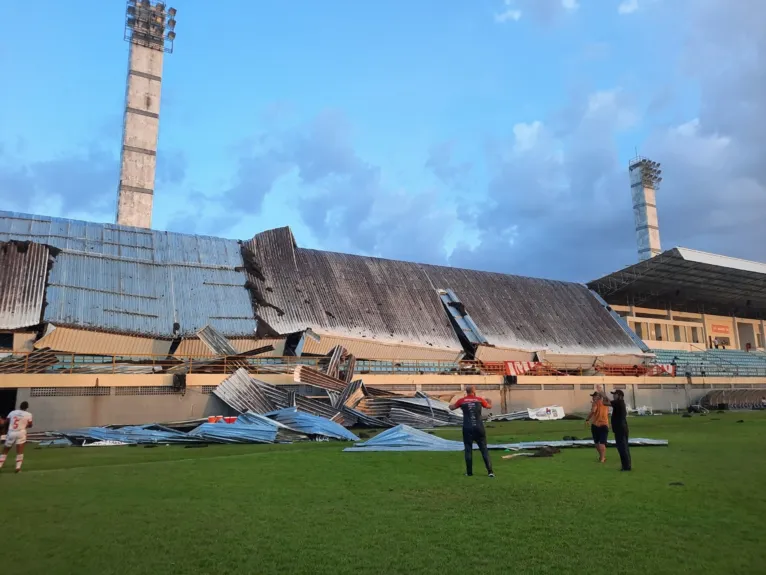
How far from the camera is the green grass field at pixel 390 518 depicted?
176 inches

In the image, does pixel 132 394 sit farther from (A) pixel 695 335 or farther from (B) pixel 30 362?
(A) pixel 695 335

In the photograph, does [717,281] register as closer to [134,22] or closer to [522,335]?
[522,335]

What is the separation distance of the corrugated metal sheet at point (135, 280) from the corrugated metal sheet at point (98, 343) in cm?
34

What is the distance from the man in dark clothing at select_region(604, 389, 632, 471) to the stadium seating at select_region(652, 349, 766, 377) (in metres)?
32.8

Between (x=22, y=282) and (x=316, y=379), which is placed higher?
(x=22, y=282)

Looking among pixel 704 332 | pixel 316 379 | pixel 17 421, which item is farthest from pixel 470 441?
pixel 704 332

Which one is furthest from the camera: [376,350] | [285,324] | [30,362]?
[376,350]

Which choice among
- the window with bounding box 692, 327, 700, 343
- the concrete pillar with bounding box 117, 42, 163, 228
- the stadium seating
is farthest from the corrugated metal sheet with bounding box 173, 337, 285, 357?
the window with bounding box 692, 327, 700, 343

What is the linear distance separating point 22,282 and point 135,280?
4825mm

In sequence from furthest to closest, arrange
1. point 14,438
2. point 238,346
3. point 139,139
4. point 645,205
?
point 645,205 → point 139,139 → point 238,346 → point 14,438

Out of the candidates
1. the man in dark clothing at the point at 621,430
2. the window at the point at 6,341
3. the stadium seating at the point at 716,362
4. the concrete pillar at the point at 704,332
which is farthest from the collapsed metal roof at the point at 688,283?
the window at the point at 6,341

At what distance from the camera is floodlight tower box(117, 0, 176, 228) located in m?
40.1

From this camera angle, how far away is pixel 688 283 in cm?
4672

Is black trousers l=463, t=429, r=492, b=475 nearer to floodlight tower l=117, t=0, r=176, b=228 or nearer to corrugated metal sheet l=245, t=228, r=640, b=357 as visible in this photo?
corrugated metal sheet l=245, t=228, r=640, b=357
